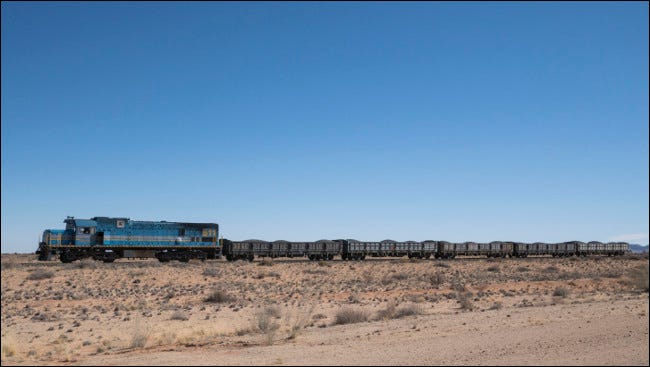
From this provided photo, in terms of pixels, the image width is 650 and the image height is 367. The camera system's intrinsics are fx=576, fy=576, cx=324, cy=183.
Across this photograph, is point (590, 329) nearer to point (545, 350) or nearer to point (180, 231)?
point (545, 350)

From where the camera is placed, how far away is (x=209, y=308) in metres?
26.2

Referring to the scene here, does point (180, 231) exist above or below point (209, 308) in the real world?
above

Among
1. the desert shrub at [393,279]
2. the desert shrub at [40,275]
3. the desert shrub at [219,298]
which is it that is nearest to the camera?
the desert shrub at [219,298]

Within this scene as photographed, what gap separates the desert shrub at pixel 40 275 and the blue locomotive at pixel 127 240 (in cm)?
1054

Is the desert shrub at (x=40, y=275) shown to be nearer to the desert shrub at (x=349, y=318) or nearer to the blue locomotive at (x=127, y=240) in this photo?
the blue locomotive at (x=127, y=240)

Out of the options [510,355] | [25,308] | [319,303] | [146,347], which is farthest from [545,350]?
[25,308]

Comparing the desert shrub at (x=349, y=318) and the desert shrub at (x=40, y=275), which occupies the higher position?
the desert shrub at (x=40, y=275)

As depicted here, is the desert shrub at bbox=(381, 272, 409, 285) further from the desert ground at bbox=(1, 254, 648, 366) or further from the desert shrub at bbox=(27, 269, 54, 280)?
the desert shrub at bbox=(27, 269, 54, 280)

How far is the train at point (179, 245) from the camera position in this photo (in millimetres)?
48375

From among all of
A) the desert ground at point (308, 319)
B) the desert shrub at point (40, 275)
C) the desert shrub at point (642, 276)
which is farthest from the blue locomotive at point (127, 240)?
the desert shrub at point (642, 276)

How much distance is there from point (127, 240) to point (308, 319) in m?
34.5

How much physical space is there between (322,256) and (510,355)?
54.8m

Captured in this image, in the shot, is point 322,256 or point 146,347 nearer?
point 146,347

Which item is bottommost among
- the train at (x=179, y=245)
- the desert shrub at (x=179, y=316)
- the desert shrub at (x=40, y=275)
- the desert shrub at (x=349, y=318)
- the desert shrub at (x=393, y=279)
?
the desert shrub at (x=179, y=316)
